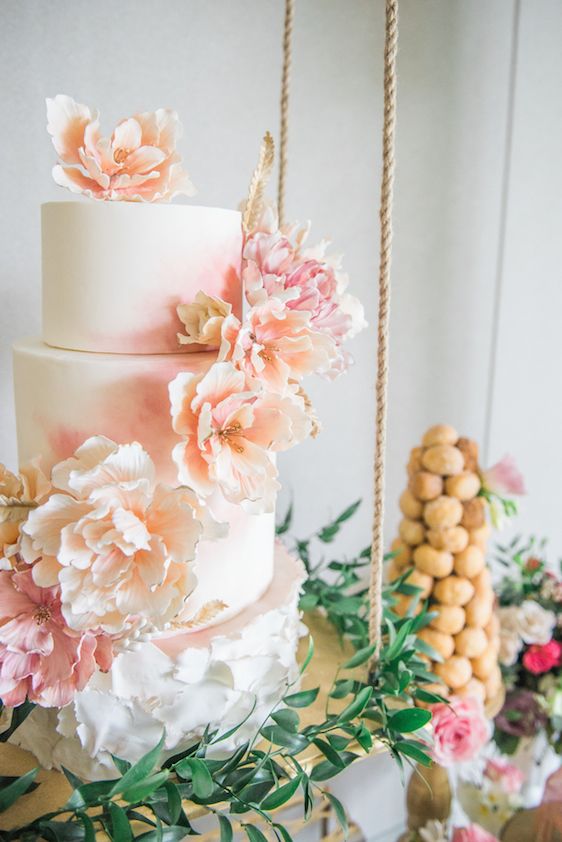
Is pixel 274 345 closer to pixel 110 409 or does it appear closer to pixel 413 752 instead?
pixel 110 409

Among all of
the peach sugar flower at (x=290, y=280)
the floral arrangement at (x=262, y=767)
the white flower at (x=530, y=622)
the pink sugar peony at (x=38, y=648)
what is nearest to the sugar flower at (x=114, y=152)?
the peach sugar flower at (x=290, y=280)

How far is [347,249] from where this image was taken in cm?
133

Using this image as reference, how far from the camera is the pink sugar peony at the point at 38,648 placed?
616 millimetres

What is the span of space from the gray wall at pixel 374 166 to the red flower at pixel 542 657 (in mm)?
415

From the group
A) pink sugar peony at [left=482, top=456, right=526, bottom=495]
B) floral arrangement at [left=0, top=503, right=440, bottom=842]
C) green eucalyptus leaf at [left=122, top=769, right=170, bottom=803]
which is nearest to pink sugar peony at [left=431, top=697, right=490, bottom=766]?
floral arrangement at [left=0, top=503, right=440, bottom=842]

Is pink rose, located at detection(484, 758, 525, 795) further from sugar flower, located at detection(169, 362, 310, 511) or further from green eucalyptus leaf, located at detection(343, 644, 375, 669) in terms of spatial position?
sugar flower, located at detection(169, 362, 310, 511)

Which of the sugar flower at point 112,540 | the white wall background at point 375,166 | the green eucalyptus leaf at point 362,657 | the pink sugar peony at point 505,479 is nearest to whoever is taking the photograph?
the sugar flower at point 112,540

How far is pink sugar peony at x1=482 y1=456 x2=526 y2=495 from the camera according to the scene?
115 centimetres

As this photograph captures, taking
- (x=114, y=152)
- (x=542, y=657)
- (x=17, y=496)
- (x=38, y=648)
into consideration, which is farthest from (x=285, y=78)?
(x=542, y=657)

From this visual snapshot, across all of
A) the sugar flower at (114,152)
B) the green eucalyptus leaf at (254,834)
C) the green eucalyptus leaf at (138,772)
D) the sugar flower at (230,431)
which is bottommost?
the green eucalyptus leaf at (254,834)

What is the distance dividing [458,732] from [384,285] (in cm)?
76

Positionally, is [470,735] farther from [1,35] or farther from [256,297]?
[1,35]

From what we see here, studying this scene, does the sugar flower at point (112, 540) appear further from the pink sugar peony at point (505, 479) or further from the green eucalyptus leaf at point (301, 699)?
the pink sugar peony at point (505, 479)

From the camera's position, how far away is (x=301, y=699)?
0.77 metres
